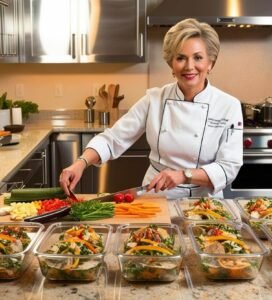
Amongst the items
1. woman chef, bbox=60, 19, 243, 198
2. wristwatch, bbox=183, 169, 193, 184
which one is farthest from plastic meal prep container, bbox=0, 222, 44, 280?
wristwatch, bbox=183, 169, 193, 184

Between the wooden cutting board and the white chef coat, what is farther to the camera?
the white chef coat

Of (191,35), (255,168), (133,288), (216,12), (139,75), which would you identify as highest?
(216,12)

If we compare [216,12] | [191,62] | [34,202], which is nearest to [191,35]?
[191,62]

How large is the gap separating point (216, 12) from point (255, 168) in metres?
1.16

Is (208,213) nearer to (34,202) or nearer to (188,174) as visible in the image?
(188,174)

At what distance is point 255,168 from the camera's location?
12.3ft

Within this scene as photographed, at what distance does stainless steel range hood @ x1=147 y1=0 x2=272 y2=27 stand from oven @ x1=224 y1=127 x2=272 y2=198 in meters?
0.79

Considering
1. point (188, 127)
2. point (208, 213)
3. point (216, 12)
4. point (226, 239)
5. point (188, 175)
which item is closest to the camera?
point (226, 239)

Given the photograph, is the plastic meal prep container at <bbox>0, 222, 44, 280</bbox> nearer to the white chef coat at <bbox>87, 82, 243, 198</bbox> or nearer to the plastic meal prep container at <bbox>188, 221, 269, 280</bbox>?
the plastic meal prep container at <bbox>188, 221, 269, 280</bbox>

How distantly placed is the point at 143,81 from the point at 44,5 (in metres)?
1.01

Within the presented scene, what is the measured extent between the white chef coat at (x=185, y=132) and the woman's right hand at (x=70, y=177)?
0.21m

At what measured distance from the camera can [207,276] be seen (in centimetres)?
119

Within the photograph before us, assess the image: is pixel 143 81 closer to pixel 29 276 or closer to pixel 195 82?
pixel 195 82

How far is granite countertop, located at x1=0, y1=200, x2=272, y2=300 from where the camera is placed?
112cm
